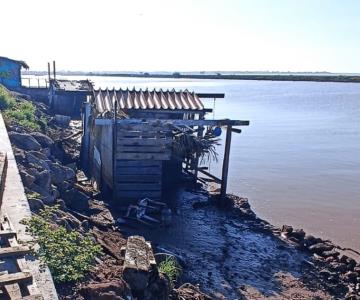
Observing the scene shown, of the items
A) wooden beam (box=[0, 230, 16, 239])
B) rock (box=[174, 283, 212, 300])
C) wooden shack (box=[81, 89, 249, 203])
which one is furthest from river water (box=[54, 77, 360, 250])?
wooden beam (box=[0, 230, 16, 239])

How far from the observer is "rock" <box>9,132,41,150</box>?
11.9 meters

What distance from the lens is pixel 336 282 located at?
1000cm

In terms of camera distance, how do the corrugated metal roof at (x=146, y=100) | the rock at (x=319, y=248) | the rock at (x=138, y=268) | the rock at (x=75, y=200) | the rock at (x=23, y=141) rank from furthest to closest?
the corrugated metal roof at (x=146, y=100) < the rock at (x=23, y=141) < the rock at (x=319, y=248) < the rock at (x=75, y=200) < the rock at (x=138, y=268)

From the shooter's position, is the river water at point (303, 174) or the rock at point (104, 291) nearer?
the rock at point (104, 291)

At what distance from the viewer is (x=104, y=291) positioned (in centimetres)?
517

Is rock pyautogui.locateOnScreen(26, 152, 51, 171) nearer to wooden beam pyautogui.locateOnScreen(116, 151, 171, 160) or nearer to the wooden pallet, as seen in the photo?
wooden beam pyautogui.locateOnScreen(116, 151, 171, 160)

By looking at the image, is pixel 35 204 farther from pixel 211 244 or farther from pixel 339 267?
pixel 339 267

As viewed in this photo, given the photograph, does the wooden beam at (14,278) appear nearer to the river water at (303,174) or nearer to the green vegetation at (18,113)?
the river water at (303,174)

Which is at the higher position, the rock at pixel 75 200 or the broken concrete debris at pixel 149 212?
the rock at pixel 75 200

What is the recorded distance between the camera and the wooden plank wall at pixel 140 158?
1284 centimetres

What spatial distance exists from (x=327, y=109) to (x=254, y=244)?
45.4 m

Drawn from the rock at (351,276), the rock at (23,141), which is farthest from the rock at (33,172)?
the rock at (351,276)

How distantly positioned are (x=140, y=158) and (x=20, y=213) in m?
6.89

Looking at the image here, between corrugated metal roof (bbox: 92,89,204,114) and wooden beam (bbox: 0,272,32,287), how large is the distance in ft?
32.1
